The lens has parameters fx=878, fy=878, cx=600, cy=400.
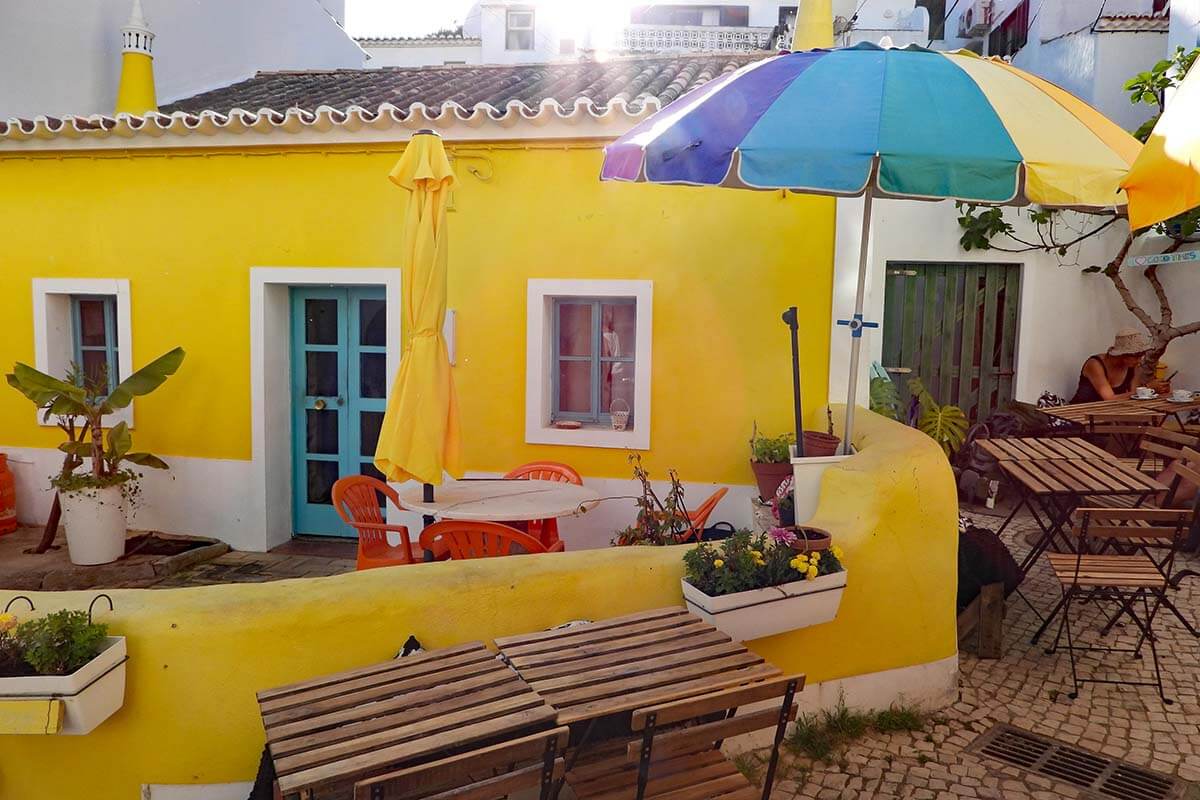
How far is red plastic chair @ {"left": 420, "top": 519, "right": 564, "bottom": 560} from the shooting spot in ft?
16.3

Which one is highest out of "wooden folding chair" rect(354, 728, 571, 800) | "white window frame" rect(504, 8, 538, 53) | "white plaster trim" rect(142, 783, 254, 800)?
"white window frame" rect(504, 8, 538, 53)

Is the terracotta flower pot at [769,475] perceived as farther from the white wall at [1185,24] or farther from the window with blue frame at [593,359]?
the white wall at [1185,24]

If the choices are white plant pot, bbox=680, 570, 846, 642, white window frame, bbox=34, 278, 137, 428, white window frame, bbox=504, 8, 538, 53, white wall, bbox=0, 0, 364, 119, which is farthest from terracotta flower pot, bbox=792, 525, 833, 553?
white window frame, bbox=504, 8, 538, 53

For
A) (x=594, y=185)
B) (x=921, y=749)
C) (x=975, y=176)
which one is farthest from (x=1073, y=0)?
(x=921, y=749)

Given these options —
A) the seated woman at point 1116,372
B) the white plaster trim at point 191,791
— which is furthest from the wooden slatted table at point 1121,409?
the white plaster trim at point 191,791

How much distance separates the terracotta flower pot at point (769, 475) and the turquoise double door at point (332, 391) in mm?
3316

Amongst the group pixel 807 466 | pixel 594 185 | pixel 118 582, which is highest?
pixel 594 185

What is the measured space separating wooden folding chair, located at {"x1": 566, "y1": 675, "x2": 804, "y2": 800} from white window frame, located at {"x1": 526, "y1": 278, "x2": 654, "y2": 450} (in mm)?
3563

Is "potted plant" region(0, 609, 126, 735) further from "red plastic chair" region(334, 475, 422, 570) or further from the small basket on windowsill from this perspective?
the small basket on windowsill

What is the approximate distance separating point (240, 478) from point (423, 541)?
3.22m

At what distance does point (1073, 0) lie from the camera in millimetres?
14070

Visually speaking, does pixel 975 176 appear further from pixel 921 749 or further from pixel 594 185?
pixel 594 185

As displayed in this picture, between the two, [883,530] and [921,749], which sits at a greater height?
[883,530]

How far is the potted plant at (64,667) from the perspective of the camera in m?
2.93
